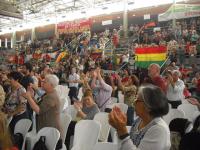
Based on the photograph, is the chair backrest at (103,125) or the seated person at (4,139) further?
the chair backrest at (103,125)

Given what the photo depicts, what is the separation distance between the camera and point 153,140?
2156mm

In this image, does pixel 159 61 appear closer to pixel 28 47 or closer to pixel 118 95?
pixel 118 95

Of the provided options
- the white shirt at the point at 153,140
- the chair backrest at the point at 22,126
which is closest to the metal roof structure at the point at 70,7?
the chair backrest at the point at 22,126

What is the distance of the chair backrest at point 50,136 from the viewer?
3.60m

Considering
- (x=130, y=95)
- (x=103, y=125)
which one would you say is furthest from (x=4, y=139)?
(x=130, y=95)

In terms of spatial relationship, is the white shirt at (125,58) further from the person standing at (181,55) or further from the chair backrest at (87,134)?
the chair backrest at (87,134)

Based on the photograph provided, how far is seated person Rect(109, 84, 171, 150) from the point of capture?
2.16 metres

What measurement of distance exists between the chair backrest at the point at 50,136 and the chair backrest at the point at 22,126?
2.46 ft

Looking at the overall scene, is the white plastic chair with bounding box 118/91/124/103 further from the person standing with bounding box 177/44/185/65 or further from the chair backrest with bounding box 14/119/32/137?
the person standing with bounding box 177/44/185/65

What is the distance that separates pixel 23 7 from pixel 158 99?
24254 mm

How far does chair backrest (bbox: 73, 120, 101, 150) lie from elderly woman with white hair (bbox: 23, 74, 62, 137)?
0.96ft

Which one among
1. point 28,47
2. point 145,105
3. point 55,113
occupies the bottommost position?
point 55,113

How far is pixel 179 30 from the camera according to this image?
15.8 meters

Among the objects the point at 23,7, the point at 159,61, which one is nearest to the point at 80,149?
the point at 159,61
